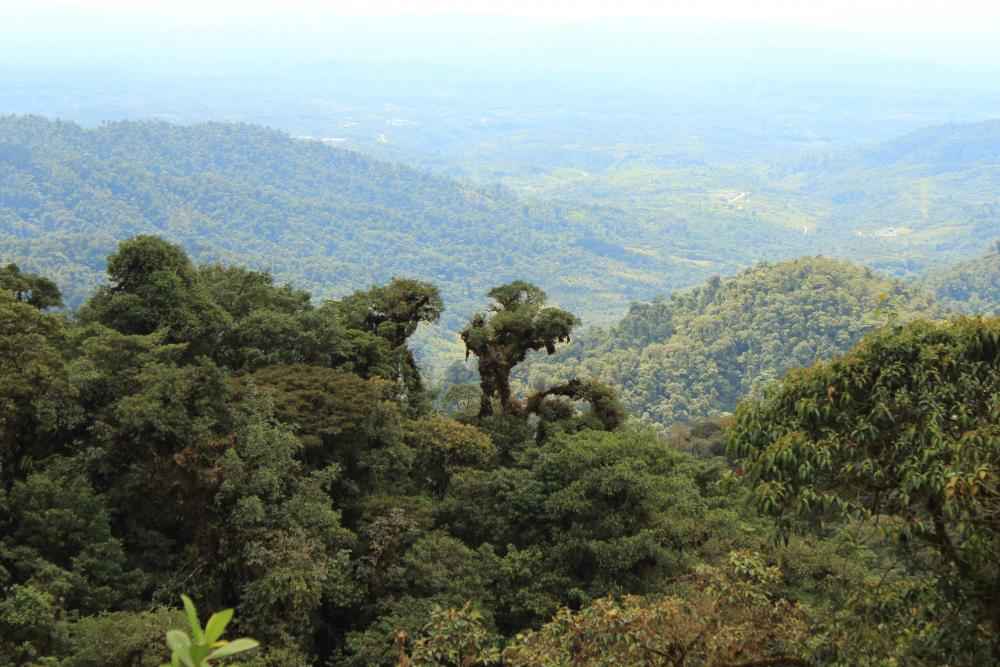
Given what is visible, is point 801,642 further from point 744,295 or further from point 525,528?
point 744,295

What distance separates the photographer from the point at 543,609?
456 inches

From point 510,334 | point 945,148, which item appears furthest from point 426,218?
point 945,148

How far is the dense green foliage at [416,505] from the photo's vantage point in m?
5.69

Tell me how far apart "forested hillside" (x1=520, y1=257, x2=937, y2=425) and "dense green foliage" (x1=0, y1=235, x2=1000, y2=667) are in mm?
31270

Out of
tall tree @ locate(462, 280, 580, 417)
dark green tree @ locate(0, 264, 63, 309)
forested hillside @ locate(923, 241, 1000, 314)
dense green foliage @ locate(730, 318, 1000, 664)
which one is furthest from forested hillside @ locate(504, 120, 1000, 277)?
dense green foliage @ locate(730, 318, 1000, 664)

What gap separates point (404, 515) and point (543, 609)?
277 cm

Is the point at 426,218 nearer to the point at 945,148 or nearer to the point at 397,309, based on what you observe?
the point at 397,309

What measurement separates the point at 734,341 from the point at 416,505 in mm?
42856

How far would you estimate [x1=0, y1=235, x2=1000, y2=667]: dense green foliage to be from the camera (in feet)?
18.7

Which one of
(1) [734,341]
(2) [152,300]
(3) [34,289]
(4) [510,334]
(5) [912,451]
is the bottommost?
(1) [734,341]

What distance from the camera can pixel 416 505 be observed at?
13.9m

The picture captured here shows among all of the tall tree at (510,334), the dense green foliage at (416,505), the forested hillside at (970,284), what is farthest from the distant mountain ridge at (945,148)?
the dense green foliage at (416,505)

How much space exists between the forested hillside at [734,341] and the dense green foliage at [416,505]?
31.3m

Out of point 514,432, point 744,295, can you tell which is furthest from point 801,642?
point 744,295
